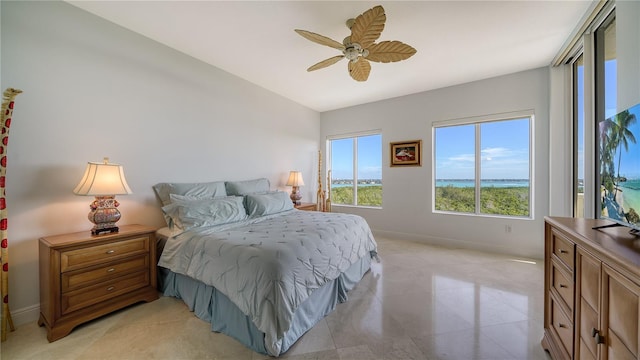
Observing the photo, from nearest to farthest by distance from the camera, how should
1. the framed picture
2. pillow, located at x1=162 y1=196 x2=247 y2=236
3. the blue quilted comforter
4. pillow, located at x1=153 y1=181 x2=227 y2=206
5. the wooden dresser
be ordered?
1. the wooden dresser
2. the blue quilted comforter
3. pillow, located at x1=162 y1=196 x2=247 y2=236
4. pillow, located at x1=153 y1=181 x2=227 y2=206
5. the framed picture

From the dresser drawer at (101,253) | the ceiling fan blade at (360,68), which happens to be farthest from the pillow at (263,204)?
the ceiling fan blade at (360,68)

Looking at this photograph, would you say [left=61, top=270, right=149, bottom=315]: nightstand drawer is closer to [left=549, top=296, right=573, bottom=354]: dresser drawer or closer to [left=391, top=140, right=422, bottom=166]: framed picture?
[left=549, top=296, right=573, bottom=354]: dresser drawer

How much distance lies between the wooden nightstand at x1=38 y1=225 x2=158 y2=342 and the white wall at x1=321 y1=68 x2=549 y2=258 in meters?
3.75

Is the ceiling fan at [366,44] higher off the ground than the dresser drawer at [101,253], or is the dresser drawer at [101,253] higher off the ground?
the ceiling fan at [366,44]

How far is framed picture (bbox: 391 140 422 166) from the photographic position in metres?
4.18

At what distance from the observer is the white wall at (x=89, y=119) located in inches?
72.2

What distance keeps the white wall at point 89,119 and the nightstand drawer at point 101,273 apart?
0.51m

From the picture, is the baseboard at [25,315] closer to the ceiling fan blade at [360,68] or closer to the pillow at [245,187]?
the pillow at [245,187]

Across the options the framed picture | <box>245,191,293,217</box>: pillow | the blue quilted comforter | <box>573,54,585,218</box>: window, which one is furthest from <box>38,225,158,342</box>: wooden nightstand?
<box>573,54,585,218</box>: window

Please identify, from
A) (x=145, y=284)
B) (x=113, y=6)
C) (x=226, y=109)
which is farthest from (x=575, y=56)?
(x=145, y=284)

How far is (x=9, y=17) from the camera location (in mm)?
1773

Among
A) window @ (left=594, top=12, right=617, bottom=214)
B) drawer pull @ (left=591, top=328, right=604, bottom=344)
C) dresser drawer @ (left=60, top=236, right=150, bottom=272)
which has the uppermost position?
window @ (left=594, top=12, right=617, bottom=214)

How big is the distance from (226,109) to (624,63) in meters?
3.93

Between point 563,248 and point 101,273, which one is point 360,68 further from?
point 101,273
